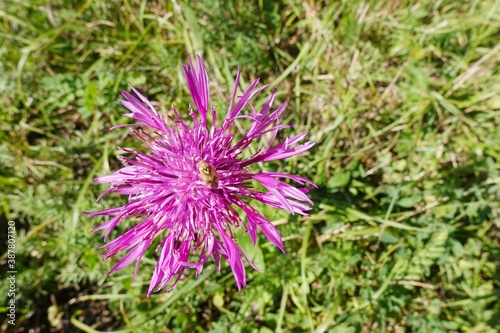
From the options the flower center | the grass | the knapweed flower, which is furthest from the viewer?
the grass

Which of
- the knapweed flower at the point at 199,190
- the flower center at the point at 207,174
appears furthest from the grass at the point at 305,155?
the flower center at the point at 207,174

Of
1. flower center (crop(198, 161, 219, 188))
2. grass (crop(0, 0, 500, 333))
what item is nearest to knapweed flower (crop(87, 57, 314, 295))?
flower center (crop(198, 161, 219, 188))

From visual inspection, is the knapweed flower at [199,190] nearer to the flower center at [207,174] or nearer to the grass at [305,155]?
the flower center at [207,174]

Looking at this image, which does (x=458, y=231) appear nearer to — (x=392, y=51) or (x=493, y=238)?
(x=493, y=238)

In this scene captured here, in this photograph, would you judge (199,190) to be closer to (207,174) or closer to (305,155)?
(207,174)

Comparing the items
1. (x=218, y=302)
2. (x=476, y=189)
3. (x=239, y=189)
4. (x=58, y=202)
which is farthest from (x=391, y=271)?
(x=58, y=202)

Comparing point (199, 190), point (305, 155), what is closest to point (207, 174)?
point (199, 190)

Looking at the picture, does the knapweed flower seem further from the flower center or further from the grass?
the grass
